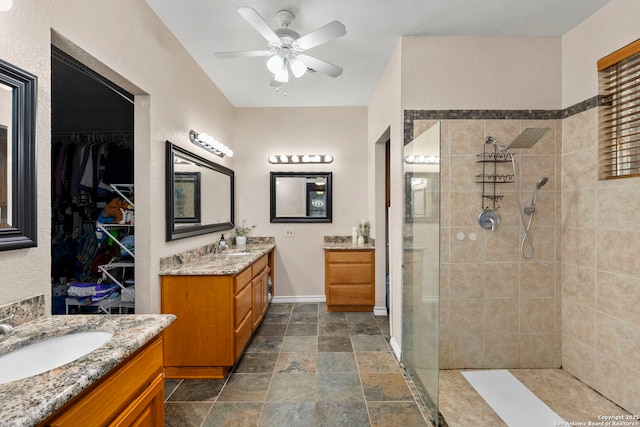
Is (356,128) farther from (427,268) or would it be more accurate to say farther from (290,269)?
(427,268)

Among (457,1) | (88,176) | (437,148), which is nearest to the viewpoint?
(437,148)

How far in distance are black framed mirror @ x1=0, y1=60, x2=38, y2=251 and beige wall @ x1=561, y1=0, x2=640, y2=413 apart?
3.12m

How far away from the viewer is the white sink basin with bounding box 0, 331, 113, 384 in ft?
3.10

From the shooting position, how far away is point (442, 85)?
2.33 m

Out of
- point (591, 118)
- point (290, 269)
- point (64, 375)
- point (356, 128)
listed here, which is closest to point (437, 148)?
point (591, 118)

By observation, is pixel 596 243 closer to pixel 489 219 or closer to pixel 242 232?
pixel 489 219

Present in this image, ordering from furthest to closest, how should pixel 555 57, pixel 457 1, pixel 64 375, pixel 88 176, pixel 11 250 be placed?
1. pixel 88 176
2. pixel 555 57
3. pixel 457 1
4. pixel 11 250
5. pixel 64 375

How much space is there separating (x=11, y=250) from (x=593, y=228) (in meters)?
3.20

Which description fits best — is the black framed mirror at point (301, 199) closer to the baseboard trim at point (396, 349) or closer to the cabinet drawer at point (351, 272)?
the cabinet drawer at point (351, 272)

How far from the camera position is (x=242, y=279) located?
8.04ft

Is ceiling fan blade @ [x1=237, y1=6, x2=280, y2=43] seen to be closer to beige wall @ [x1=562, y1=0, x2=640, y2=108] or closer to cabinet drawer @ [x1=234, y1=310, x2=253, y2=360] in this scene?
cabinet drawer @ [x1=234, y1=310, x2=253, y2=360]

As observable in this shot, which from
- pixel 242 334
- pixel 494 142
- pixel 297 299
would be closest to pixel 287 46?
pixel 494 142

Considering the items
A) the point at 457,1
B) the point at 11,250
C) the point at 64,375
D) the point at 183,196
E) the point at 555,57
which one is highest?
the point at 457,1

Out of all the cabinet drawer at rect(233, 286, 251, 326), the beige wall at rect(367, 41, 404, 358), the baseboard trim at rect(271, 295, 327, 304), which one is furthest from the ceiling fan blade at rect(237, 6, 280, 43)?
the baseboard trim at rect(271, 295, 327, 304)
